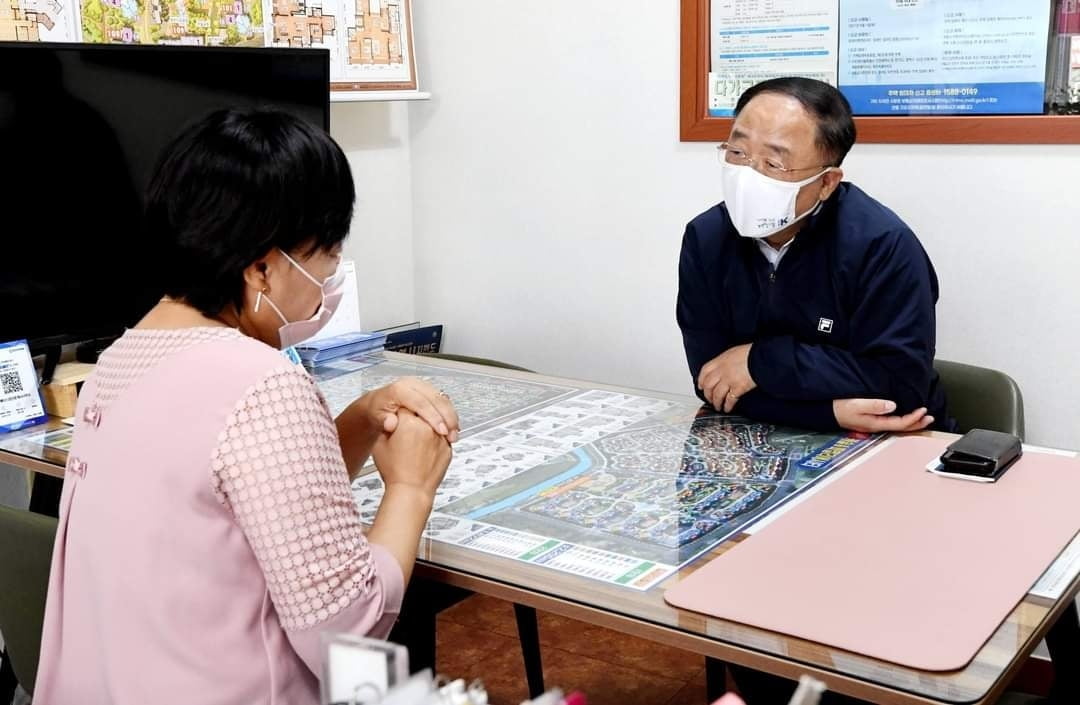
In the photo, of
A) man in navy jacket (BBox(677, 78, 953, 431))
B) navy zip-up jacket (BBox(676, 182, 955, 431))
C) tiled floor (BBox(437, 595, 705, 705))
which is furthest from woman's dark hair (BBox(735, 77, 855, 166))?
tiled floor (BBox(437, 595, 705, 705))

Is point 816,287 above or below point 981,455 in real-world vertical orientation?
above

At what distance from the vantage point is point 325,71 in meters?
2.92

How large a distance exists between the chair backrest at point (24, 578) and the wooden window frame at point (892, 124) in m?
1.97

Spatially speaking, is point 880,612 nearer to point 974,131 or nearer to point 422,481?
point 422,481

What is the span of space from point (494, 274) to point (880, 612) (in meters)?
2.34

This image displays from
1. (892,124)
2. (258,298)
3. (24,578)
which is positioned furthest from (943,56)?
(24,578)

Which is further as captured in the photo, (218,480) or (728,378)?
(728,378)

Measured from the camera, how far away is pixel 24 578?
164cm

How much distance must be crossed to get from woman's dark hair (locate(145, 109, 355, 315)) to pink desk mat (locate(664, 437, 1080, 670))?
0.62m

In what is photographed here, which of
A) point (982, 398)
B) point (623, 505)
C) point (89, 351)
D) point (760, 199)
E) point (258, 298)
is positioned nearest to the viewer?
point (258, 298)

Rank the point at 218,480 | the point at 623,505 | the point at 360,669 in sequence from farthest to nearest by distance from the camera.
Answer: the point at 623,505
the point at 218,480
the point at 360,669

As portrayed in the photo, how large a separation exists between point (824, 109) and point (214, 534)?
1.44 metres

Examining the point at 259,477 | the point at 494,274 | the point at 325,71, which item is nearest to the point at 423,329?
the point at 494,274

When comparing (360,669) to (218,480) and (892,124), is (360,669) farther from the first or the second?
(892,124)
